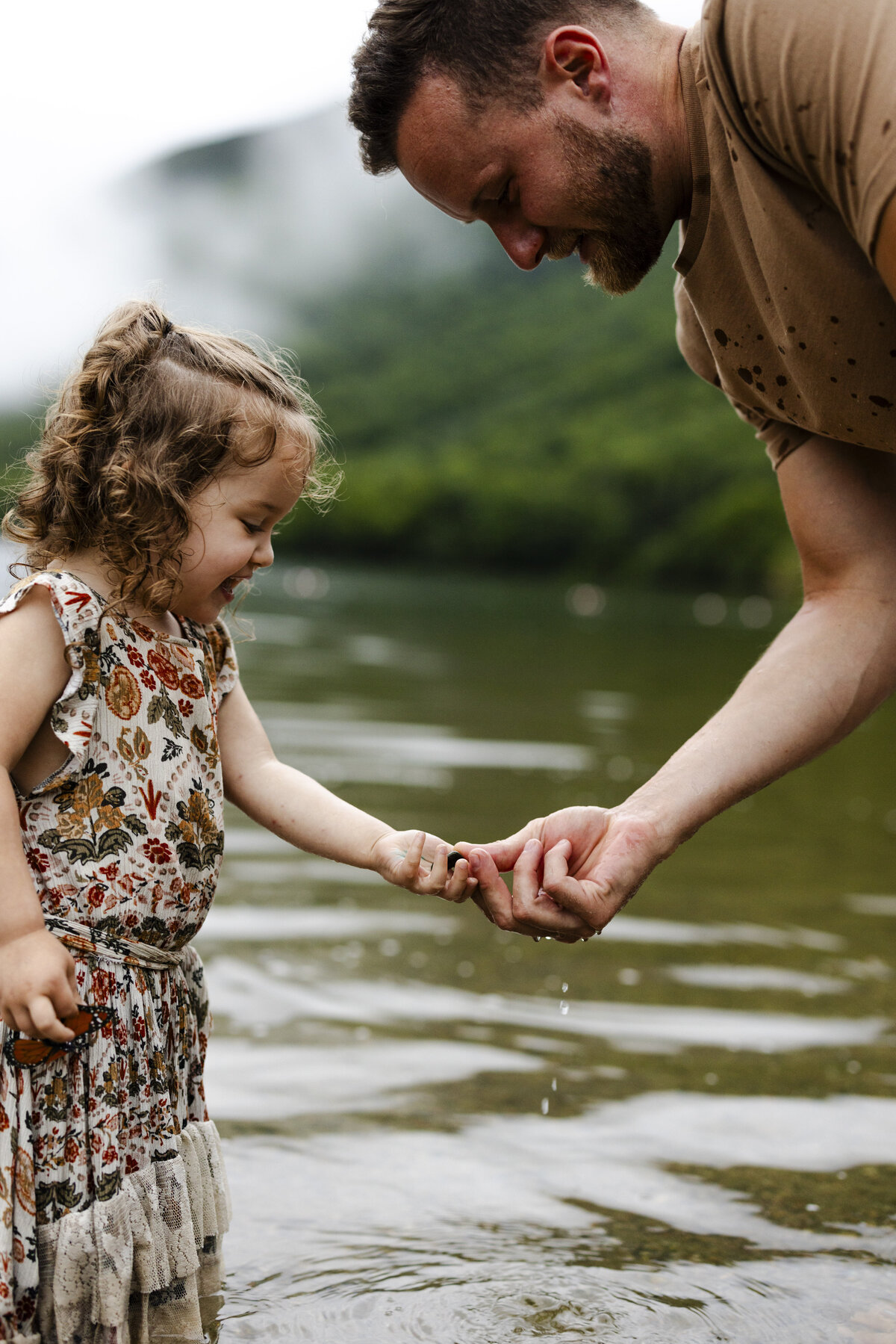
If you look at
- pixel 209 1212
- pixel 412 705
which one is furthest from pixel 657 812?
pixel 412 705

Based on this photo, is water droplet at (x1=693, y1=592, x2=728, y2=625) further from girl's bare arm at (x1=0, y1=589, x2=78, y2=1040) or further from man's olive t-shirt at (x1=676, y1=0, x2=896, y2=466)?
girl's bare arm at (x1=0, y1=589, x2=78, y2=1040)

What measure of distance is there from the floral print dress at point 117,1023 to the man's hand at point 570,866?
1.77 feet

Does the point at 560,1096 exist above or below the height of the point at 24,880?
below

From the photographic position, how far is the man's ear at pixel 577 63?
2613mm

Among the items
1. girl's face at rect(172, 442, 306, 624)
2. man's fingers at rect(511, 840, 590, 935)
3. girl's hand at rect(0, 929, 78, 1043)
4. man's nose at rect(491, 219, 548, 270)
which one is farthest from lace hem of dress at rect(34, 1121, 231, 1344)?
man's nose at rect(491, 219, 548, 270)

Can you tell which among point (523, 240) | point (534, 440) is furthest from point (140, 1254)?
point (534, 440)

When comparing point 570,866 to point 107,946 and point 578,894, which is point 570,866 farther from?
point 107,946

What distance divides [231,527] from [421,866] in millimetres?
693

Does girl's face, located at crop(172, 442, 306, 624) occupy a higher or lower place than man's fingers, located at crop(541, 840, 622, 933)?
higher

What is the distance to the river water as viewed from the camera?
2.84 m

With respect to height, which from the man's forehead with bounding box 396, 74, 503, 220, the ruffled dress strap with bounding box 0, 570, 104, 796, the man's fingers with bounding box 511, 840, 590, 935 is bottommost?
the man's fingers with bounding box 511, 840, 590, 935

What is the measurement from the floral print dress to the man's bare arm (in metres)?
0.58

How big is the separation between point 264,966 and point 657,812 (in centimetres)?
231

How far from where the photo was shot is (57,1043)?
7.52ft
